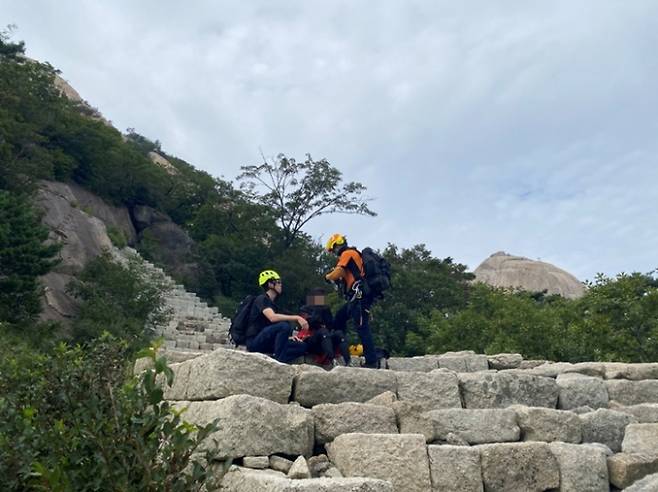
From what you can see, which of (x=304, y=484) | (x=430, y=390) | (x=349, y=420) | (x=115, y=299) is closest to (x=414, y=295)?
(x=115, y=299)

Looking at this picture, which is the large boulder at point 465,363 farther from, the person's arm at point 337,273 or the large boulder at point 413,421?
the large boulder at point 413,421

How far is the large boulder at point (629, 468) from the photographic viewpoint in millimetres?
5766

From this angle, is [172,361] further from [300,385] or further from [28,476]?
[28,476]

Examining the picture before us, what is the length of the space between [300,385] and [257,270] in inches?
1333

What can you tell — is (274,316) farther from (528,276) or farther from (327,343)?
(528,276)

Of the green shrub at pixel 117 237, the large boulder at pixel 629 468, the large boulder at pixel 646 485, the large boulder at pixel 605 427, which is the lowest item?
the large boulder at pixel 646 485

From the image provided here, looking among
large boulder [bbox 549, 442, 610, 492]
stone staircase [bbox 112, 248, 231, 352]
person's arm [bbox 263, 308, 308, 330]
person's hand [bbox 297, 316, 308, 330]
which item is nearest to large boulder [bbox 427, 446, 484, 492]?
large boulder [bbox 549, 442, 610, 492]

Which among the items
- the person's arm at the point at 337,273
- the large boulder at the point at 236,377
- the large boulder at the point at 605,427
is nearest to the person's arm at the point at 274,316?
the person's arm at the point at 337,273

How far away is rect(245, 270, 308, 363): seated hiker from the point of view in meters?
7.75

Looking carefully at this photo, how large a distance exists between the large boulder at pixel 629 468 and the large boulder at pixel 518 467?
0.53 metres

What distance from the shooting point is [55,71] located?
41219mm

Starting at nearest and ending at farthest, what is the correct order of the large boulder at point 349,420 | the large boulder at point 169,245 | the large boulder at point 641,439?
the large boulder at point 349,420 < the large boulder at point 641,439 < the large boulder at point 169,245

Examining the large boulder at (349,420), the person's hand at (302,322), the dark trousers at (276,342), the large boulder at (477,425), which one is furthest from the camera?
the person's hand at (302,322)

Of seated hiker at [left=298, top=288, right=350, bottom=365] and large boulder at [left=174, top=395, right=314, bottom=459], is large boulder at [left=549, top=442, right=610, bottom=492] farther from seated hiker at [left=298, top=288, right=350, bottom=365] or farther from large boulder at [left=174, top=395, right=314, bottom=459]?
seated hiker at [left=298, top=288, right=350, bottom=365]
